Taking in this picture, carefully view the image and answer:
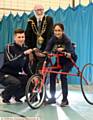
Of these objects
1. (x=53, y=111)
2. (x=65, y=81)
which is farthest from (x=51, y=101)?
(x=53, y=111)

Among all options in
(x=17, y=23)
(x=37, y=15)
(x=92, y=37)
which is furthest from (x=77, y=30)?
(x=37, y=15)

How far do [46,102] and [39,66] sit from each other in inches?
21.9

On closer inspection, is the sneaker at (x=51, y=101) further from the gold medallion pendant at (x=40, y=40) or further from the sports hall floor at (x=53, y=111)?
the gold medallion pendant at (x=40, y=40)

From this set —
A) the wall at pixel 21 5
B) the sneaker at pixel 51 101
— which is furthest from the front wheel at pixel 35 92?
the wall at pixel 21 5

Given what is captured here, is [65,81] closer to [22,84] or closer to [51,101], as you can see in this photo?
[51,101]

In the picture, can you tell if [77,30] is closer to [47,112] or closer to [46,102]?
[46,102]

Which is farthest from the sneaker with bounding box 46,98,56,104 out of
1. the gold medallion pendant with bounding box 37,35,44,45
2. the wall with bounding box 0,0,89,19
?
the wall with bounding box 0,0,89,19

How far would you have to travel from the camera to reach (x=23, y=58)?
5.07 meters

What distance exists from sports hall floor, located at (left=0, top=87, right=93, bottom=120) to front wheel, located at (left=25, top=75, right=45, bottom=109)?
9 cm

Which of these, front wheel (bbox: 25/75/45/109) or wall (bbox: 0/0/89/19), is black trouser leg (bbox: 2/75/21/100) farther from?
wall (bbox: 0/0/89/19)

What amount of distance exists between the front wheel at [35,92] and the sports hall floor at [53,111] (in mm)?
87

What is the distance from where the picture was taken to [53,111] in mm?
4598

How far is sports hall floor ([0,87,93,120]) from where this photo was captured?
4.16 metres

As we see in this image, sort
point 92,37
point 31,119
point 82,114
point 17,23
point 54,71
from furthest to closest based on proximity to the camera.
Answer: point 17,23
point 92,37
point 54,71
point 82,114
point 31,119
